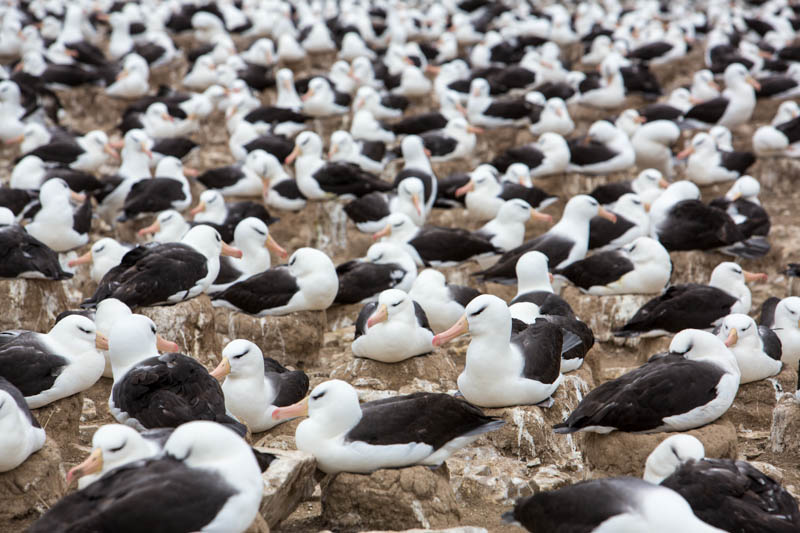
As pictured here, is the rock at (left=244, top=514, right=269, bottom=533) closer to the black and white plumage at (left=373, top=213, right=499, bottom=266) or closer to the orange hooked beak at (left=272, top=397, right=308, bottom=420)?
the orange hooked beak at (left=272, top=397, right=308, bottom=420)

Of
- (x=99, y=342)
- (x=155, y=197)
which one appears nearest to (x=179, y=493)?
(x=99, y=342)

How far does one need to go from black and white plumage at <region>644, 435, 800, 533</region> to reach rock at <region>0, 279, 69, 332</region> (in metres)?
6.95

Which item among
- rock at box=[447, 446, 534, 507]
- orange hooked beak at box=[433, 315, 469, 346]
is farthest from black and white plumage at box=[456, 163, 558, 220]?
rock at box=[447, 446, 534, 507]

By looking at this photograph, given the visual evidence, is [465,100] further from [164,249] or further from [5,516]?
[5,516]

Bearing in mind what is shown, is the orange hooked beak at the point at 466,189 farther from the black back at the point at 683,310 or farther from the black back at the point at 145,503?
the black back at the point at 145,503

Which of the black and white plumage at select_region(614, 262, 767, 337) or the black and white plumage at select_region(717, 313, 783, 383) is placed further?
the black and white plumage at select_region(614, 262, 767, 337)

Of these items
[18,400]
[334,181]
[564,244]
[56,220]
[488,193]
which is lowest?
[488,193]

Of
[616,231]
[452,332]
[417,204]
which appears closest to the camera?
[452,332]

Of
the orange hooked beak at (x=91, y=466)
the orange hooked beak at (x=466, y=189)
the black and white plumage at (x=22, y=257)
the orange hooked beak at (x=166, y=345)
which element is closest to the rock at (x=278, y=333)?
the black and white plumage at (x=22, y=257)

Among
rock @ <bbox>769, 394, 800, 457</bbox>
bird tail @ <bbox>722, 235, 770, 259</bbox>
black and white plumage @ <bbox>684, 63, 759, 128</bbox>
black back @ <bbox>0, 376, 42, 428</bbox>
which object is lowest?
black and white plumage @ <bbox>684, 63, 759, 128</bbox>

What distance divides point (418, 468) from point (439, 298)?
3.96 meters

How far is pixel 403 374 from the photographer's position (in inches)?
361

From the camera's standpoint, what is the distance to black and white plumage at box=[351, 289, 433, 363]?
8.90 m

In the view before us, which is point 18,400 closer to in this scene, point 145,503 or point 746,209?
point 145,503
